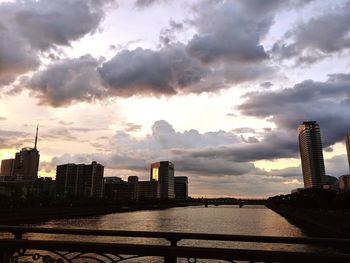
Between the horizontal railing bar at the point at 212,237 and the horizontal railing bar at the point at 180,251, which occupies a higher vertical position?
the horizontal railing bar at the point at 212,237

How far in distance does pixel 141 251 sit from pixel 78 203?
498 ft

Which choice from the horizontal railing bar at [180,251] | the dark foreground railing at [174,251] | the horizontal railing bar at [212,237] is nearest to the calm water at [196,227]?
the horizontal railing bar at [212,237]

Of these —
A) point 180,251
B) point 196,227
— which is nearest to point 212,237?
point 180,251

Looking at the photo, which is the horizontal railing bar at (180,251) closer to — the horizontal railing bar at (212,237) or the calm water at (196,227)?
the horizontal railing bar at (212,237)

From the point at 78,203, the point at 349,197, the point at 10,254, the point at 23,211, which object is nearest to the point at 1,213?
the point at 23,211

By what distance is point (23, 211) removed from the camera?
A: 93750 mm

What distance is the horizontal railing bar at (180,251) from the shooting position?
147 inches

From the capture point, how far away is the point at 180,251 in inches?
158

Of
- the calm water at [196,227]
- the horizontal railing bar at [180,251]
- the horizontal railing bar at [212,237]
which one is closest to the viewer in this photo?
the horizontal railing bar at [180,251]

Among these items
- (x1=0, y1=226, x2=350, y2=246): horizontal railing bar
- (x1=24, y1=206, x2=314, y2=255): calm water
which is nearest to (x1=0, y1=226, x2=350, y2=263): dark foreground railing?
(x1=0, y1=226, x2=350, y2=246): horizontal railing bar

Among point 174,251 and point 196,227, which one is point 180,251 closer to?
point 174,251

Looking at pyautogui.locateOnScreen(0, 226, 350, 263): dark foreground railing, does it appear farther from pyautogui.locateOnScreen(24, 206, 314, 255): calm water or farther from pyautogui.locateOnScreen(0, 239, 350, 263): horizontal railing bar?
pyautogui.locateOnScreen(24, 206, 314, 255): calm water

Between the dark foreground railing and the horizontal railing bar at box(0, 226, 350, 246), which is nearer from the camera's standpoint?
the dark foreground railing

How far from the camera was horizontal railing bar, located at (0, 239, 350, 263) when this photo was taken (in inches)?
147
